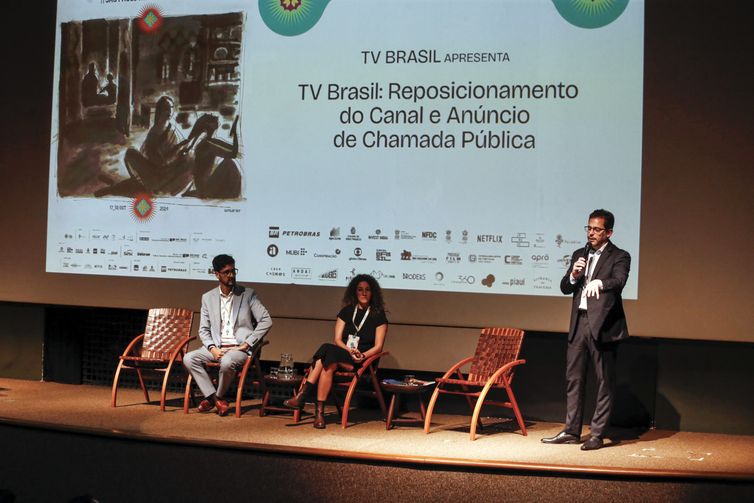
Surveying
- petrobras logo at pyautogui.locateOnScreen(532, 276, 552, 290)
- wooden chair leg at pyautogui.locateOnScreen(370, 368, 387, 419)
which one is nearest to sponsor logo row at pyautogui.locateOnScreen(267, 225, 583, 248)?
petrobras logo at pyautogui.locateOnScreen(532, 276, 552, 290)

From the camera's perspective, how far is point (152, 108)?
684 cm

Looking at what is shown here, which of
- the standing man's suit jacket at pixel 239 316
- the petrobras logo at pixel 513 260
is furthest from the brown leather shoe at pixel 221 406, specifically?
the petrobras logo at pixel 513 260

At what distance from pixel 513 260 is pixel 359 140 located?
135cm

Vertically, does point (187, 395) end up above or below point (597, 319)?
below

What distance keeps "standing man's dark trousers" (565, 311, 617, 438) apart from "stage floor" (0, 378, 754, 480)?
0.16 meters

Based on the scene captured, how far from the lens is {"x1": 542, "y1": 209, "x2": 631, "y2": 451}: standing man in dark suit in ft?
16.5

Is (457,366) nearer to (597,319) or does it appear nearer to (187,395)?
(597,319)

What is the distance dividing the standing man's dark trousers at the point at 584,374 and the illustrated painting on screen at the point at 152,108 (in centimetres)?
270

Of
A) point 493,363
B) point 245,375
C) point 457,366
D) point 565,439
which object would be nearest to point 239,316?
point 245,375

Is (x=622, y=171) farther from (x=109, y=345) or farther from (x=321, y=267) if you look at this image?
(x=109, y=345)

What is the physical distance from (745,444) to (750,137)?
1.85 m

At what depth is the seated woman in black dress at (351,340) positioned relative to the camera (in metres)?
5.73

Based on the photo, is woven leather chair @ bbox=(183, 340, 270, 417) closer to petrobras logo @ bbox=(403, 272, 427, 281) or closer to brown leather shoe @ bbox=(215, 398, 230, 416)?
brown leather shoe @ bbox=(215, 398, 230, 416)

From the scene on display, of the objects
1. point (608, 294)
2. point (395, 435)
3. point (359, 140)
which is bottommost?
point (395, 435)
